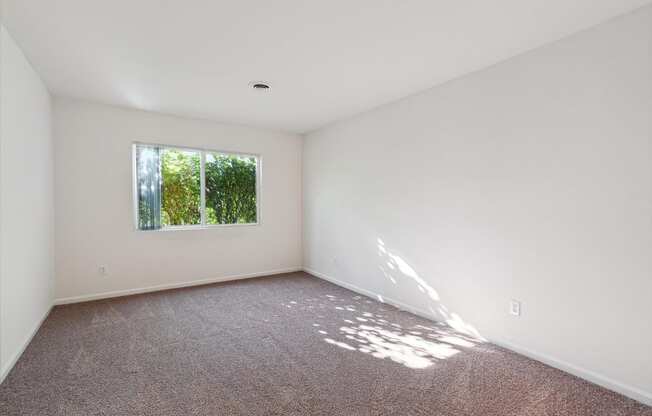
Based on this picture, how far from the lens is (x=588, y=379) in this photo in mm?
2209

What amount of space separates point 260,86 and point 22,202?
88.8 inches

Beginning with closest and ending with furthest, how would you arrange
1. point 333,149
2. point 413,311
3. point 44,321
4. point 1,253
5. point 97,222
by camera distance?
point 1,253 → point 44,321 → point 413,311 → point 97,222 → point 333,149

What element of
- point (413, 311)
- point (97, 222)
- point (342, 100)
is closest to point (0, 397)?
point (97, 222)

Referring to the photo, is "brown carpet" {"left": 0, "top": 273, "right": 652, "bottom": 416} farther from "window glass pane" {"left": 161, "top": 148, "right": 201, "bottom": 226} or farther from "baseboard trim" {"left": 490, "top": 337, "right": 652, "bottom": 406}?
"window glass pane" {"left": 161, "top": 148, "right": 201, "bottom": 226}

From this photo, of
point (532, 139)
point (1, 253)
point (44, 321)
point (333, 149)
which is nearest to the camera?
point (1, 253)

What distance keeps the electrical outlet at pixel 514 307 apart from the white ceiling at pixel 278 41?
1996mm

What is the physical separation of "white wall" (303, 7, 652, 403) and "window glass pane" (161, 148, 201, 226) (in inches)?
104

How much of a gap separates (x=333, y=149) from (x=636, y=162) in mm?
3386

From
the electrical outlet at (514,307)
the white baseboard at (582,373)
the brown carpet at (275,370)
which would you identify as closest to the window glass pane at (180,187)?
the brown carpet at (275,370)

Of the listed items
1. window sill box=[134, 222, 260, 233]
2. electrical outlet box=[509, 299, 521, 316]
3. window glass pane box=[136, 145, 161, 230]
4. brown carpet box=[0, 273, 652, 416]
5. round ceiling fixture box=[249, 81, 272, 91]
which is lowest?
brown carpet box=[0, 273, 652, 416]

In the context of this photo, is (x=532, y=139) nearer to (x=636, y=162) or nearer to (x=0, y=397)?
(x=636, y=162)

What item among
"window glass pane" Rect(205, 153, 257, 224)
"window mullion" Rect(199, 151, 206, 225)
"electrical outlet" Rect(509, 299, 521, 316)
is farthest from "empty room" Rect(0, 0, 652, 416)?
"window glass pane" Rect(205, 153, 257, 224)

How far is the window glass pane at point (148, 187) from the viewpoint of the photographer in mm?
4191

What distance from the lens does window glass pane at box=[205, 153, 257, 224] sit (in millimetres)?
4789
